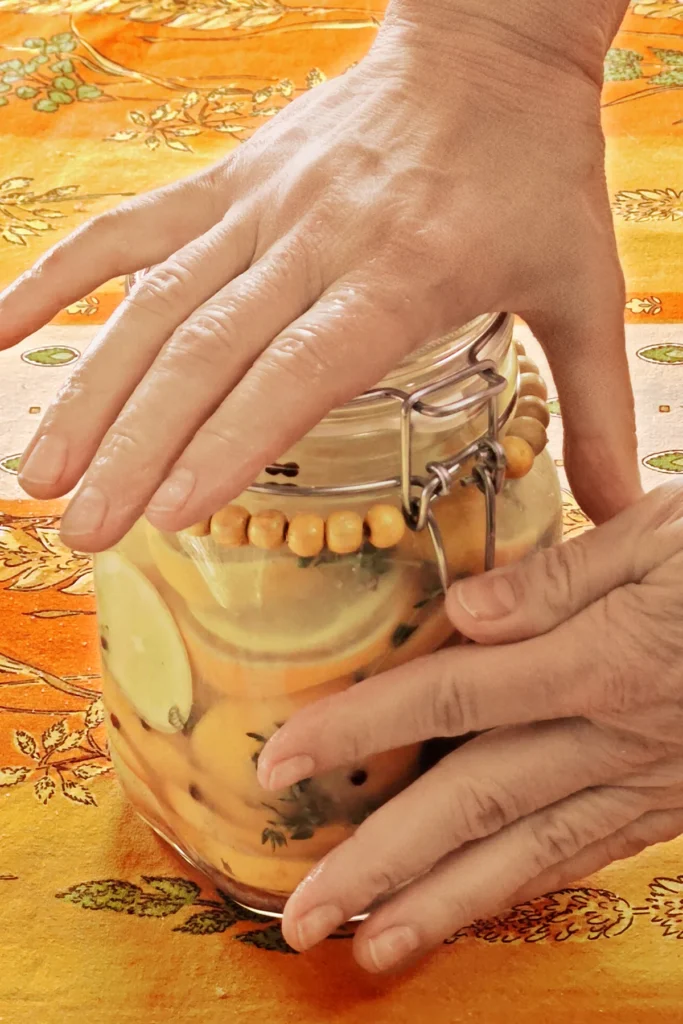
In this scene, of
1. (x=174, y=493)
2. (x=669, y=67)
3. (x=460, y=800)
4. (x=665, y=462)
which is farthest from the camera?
(x=669, y=67)

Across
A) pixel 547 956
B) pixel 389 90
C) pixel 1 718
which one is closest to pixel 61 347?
pixel 1 718

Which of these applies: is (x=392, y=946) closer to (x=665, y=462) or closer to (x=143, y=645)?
(x=143, y=645)

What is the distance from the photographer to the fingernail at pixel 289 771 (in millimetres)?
432

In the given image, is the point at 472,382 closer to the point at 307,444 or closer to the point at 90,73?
the point at 307,444

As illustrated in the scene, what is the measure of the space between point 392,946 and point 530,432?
20cm

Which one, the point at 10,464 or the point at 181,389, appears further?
the point at 10,464

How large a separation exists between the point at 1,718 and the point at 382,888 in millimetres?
223

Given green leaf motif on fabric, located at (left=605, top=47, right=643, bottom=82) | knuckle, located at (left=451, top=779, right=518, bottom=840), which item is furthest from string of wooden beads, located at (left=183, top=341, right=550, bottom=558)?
green leaf motif on fabric, located at (left=605, top=47, right=643, bottom=82)

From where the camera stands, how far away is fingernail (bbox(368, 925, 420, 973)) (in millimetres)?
446

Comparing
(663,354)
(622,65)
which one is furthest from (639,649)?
(622,65)

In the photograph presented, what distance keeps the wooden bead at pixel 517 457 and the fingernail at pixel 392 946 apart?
0.17 meters

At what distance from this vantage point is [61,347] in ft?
2.69

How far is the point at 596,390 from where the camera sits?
462 millimetres

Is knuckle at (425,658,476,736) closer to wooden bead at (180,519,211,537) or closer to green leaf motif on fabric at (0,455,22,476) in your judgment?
wooden bead at (180,519,211,537)
